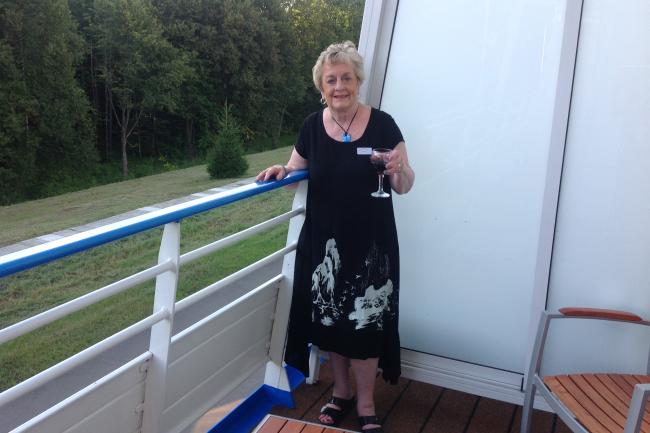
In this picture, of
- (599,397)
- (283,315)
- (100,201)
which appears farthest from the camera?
(100,201)

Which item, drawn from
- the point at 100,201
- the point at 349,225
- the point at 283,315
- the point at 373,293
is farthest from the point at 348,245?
the point at 100,201

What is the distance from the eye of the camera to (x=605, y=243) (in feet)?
7.33

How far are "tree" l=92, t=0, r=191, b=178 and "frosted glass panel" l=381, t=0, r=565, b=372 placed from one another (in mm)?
19610

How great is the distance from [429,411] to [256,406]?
634mm

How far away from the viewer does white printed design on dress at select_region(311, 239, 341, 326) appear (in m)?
2.12

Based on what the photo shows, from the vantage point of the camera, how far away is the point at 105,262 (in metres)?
5.05

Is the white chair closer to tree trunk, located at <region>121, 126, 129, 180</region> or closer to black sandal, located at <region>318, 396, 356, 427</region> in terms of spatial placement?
black sandal, located at <region>318, 396, 356, 427</region>

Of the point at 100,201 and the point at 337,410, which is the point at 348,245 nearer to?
the point at 337,410

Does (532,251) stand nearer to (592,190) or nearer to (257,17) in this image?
(592,190)

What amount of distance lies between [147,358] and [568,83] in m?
1.63

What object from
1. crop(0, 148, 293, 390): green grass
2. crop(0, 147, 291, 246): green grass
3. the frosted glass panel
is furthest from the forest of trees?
the frosted glass panel

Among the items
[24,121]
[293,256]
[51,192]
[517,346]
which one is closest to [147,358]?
[293,256]

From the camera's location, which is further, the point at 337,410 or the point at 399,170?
the point at 337,410

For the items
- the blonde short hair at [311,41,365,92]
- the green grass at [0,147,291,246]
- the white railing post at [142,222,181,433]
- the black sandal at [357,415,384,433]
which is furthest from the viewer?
the green grass at [0,147,291,246]
